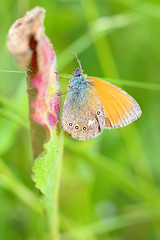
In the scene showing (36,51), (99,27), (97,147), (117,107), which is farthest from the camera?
(99,27)

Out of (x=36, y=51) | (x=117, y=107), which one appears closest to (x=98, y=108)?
(x=117, y=107)

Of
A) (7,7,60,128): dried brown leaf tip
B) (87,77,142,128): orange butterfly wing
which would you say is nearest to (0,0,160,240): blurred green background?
(87,77,142,128): orange butterfly wing

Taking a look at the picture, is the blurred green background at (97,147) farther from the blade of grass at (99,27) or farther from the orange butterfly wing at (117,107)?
the orange butterfly wing at (117,107)

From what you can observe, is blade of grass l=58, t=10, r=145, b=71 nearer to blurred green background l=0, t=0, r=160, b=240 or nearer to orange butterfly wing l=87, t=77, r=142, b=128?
blurred green background l=0, t=0, r=160, b=240

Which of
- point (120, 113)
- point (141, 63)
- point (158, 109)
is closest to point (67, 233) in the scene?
point (120, 113)

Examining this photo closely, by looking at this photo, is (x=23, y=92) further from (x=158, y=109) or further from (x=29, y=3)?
(x=158, y=109)

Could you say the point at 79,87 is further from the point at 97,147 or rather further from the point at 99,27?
the point at 99,27

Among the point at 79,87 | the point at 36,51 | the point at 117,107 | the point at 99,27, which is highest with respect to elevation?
the point at 99,27
